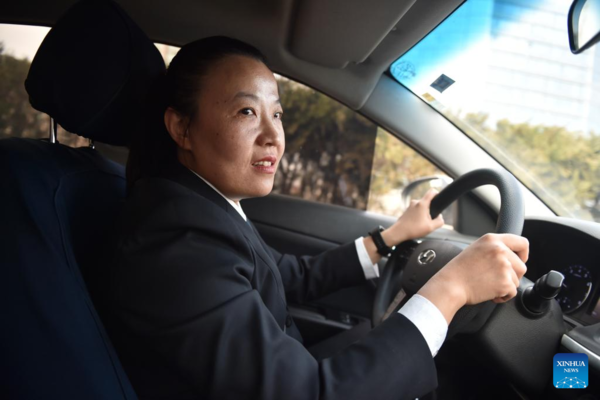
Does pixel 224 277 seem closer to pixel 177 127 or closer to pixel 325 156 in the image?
pixel 177 127

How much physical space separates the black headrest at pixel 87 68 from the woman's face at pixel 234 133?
19cm

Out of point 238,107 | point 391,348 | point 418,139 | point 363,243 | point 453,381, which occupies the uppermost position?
point 238,107

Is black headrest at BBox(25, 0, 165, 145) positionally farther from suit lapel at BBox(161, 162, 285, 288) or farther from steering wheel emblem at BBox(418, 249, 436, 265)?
steering wheel emblem at BBox(418, 249, 436, 265)

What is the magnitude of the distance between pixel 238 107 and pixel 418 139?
93 centimetres

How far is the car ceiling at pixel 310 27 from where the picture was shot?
135 centimetres

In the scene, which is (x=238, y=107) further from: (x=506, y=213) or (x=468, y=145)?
(x=468, y=145)

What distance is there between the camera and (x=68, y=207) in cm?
105

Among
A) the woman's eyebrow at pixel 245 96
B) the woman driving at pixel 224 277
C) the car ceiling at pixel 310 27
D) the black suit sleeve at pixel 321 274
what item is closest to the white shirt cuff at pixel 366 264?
the black suit sleeve at pixel 321 274

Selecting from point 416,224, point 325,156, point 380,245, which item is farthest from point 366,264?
point 325,156

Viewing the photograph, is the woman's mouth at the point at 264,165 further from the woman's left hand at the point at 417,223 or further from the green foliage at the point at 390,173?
the green foliage at the point at 390,173

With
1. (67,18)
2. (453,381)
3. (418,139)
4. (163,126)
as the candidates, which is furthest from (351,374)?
(418,139)

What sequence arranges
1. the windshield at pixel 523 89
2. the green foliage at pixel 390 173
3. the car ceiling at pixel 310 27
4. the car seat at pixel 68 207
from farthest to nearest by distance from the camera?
the green foliage at pixel 390 173, the windshield at pixel 523 89, the car ceiling at pixel 310 27, the car seat at pixel 68 207

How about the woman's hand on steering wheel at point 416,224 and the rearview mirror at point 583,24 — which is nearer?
the rearview mirror at point 583,24

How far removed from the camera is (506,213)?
3.67 feet
